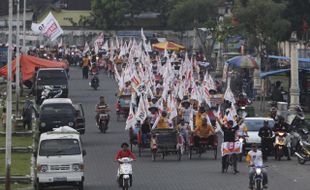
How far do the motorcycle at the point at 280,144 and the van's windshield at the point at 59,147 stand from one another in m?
8.69

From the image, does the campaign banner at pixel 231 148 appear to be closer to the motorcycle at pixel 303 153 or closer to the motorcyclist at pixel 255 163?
the motorcycle at pixel 303 153

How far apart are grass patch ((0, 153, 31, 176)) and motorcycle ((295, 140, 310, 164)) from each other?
8.06 m

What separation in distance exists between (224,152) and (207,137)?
11.8 ft

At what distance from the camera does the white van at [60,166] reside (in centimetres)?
2981

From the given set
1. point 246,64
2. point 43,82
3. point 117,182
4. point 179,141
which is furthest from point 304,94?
point 117,182

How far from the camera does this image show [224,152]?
33844 mm

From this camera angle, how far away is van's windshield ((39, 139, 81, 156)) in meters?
30.3

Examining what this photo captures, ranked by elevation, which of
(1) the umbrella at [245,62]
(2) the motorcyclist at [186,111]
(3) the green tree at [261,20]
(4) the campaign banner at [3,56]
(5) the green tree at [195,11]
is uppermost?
(5) the green tree at [195,11]

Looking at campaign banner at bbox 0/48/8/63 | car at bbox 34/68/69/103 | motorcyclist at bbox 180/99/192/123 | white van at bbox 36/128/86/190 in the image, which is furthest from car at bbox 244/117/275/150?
campaign banner at bbox 0/48/8/63

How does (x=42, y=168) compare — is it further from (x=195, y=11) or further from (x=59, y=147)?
(x=195, y=11)

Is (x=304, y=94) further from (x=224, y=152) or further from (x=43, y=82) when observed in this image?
(x=224, y=152)

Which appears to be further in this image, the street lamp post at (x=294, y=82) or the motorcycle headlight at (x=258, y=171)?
the street lamp post at (x=294, y=82)

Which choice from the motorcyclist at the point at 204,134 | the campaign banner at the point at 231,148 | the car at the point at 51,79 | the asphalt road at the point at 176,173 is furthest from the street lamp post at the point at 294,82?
the campaign banner at the point at 231,148

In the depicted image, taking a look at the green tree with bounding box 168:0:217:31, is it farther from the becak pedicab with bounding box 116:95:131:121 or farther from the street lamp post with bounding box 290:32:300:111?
the street lamp post with bounding box 290:32:300:111
